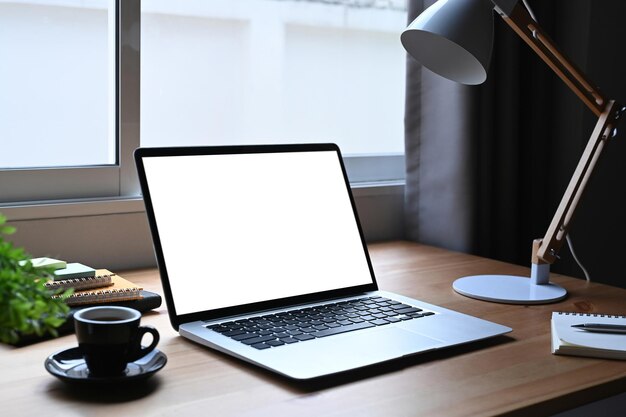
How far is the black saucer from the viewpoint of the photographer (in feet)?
2.85

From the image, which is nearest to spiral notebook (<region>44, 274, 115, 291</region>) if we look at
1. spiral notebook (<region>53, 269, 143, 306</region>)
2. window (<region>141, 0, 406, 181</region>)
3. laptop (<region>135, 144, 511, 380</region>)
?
spiral notebook (<region>53, 269, 143, 306</region>)

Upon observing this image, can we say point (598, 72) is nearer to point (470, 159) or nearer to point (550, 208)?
point (550, 208)

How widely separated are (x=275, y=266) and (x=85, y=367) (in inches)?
14.8

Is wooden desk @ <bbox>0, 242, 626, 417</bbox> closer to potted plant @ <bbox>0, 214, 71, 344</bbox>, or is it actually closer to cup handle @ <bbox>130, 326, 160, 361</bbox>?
cup handle @ <bbox>130, 326, 160, 361</bbox>

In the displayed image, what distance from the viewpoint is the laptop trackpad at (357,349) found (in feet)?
3.10

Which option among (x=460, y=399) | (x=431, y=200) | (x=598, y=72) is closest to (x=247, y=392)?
(x=460, y=399)

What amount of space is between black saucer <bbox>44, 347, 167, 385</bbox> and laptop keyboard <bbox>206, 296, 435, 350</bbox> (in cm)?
13

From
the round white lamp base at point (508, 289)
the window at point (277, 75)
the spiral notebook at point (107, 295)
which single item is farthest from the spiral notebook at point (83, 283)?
the round white lamp base at point (508, 289)

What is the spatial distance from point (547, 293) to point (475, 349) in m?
0.33

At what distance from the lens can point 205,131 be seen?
65.5 inches

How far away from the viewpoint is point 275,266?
1.22 metres

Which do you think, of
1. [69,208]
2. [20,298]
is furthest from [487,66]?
[20,298]

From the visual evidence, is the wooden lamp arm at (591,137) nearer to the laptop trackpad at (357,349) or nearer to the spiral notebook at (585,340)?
the spiral notebook at (585,340)

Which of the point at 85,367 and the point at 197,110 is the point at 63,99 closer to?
the point at 197,110
